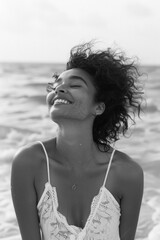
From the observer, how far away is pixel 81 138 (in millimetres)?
2723

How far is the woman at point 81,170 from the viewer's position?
104 inches

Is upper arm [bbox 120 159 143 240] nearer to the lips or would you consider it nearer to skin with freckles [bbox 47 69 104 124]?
skin with freckles [bbox 47 69 104 124]

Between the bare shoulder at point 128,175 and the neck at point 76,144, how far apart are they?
0.16m

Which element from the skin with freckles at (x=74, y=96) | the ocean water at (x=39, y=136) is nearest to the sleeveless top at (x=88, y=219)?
the skin with freckles at (x=74, y=96)

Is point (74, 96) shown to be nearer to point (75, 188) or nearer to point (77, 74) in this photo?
point (77, 74)

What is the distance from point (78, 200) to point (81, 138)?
32cm

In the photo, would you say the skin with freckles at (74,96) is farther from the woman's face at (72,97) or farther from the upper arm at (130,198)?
the upper arm at (130,198)

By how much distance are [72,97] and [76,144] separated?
27 cm

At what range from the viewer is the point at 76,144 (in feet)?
8.93

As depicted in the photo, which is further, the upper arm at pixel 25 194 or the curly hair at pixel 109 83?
the curly hair at pixel 109 83

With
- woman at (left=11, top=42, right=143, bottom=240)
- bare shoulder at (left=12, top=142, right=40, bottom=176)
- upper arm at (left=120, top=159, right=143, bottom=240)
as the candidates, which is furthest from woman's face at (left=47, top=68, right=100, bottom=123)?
upper arm at (left=120, top=159, right=143, bottom=240)

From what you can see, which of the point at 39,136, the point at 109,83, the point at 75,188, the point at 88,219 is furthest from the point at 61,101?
the point at 39,136

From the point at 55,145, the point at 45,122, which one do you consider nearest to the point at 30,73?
the point at 45,122

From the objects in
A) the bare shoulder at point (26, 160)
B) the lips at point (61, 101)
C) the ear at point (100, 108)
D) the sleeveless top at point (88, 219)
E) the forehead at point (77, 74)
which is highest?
the forehead at point (77, 74)
